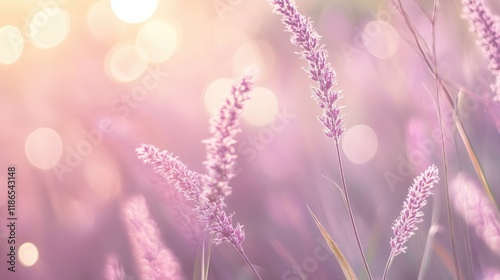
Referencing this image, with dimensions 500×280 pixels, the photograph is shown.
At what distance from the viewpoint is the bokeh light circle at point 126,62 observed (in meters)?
1.07

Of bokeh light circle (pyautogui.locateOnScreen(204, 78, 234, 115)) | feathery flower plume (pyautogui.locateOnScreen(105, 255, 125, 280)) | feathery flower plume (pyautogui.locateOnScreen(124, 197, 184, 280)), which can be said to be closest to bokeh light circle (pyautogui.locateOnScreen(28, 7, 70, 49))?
bokeh light circle (pyautogui.locateOnScreen(204, 78, 234, 115))

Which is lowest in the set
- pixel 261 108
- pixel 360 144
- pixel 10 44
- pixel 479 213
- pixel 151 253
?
pixel 479 213

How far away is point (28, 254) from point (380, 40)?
2.73 feet

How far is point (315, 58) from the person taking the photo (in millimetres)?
561

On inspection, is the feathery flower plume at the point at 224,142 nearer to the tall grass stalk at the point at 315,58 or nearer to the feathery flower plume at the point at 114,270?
the tall grass stalk at the point at 315,58

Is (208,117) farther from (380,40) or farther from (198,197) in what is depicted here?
(198,197)

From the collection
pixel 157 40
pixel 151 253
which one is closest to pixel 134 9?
pixel 157 40

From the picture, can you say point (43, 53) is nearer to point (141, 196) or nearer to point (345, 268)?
point (141, 196)

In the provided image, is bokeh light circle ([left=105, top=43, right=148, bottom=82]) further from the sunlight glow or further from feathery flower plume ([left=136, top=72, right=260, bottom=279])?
feathery flower plume ([left=136, top=72, right=260, bottom=279])

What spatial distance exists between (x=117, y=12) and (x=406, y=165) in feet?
2.28

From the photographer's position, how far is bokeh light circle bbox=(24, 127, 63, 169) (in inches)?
41.4

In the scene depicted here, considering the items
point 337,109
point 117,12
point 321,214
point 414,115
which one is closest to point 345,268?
point 337,109

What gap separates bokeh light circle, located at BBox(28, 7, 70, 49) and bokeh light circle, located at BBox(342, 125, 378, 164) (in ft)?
2.15

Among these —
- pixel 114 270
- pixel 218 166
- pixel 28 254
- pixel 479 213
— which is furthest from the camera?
pixel 28 254
